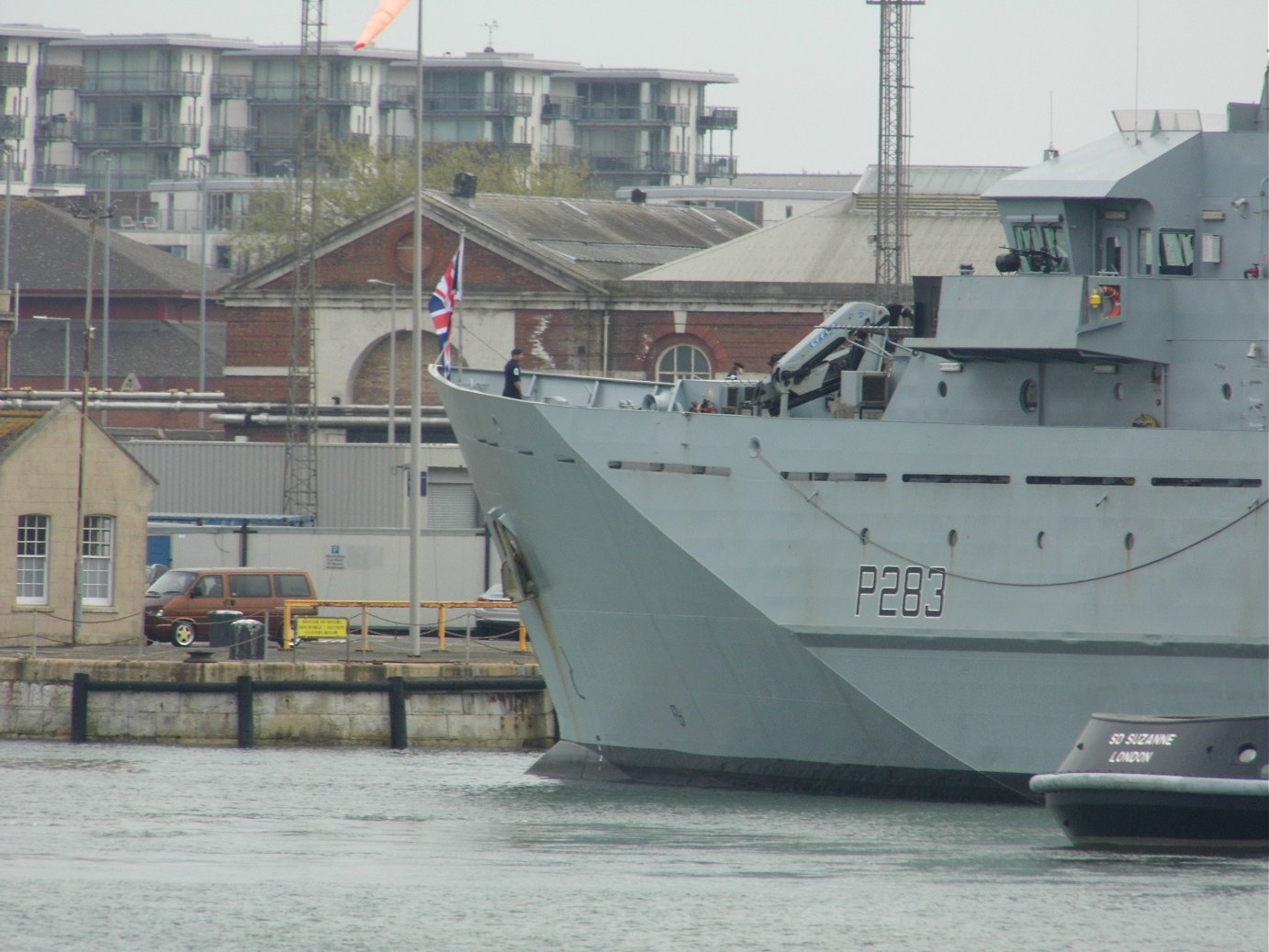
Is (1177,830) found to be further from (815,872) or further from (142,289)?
(142,289)

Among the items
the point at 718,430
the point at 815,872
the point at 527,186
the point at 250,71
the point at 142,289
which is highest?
the point at 250,71

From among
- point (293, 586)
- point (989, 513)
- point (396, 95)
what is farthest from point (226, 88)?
point (989, 513)

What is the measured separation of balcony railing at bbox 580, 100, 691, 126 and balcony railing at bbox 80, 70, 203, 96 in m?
25.2

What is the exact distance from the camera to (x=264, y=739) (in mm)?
32969

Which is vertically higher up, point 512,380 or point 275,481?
point 512,380

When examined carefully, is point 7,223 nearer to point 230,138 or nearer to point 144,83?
point 230,138

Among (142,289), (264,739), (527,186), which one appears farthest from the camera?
(527,186)

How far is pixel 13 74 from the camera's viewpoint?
13588cm

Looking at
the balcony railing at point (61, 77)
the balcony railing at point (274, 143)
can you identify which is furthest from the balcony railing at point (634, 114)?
Answer: the balcony railing at point (61, 77)

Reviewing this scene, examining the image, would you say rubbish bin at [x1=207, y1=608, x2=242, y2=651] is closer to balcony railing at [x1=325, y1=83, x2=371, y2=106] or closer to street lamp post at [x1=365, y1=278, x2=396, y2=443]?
street lamp post at [x1=365, y1=278, x2=396, y2=443]

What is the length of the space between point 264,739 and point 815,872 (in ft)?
42.7

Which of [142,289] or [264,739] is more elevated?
[142,289]

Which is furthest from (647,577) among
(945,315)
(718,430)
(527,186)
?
(527,186)

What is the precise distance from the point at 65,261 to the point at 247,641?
2519 inches
